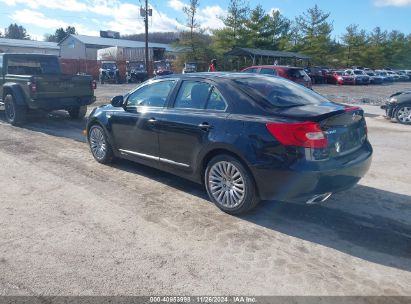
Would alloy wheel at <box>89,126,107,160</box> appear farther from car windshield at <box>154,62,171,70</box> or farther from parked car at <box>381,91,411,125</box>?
car windshield at <box>154,62,171,70</box>

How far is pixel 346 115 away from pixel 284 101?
0.69m

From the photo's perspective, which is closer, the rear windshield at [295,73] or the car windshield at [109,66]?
the rear windshield at [295,73]

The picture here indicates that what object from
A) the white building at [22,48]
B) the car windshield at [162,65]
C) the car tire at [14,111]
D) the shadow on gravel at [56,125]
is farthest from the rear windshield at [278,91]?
the white building at [22,48]

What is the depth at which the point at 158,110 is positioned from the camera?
514 centimetres

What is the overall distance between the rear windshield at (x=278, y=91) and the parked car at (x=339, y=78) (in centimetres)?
3436

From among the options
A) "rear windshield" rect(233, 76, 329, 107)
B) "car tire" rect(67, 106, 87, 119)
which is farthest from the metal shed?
"rear windshield" rect(233, 76, 329, 107)

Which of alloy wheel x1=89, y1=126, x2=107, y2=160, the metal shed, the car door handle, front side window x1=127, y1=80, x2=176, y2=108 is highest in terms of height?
the metal shed

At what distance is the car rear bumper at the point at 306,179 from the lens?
12.1ft

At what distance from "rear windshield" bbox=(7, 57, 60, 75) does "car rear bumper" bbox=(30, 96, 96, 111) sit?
1.70m

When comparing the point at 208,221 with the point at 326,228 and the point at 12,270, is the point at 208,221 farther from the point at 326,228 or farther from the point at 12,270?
the point at 12,270

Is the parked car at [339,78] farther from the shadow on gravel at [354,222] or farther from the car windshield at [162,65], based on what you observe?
the shadow on gravel at [354,222]

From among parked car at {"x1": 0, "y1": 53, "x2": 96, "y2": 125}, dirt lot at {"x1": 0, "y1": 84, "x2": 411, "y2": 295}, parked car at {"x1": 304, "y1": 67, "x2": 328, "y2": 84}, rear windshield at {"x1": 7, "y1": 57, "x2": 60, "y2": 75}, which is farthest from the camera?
parked car at {"x1": 304, "y1": 67, "x2": 328, "y2": 84}

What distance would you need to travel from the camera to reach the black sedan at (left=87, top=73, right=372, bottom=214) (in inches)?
148

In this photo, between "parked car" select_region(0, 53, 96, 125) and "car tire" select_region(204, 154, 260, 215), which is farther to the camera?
"parked car" select_region(0, 53, 96, 125)
